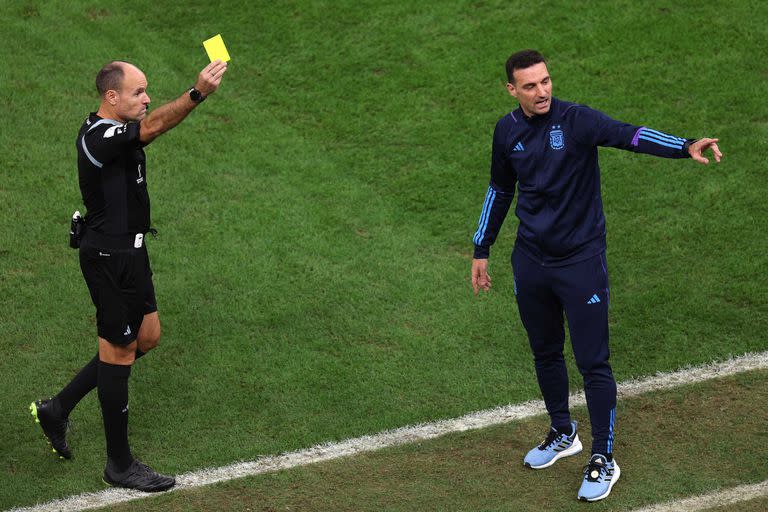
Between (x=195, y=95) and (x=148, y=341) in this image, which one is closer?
(x=195, y=95)

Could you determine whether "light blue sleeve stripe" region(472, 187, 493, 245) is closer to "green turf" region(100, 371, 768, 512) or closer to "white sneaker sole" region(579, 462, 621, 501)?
"green turf" region(100, 371, 768, 512)

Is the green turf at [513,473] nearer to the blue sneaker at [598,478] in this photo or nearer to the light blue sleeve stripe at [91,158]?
the blue sneaker at [598,478]

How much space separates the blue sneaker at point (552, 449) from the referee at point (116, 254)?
6.65ft

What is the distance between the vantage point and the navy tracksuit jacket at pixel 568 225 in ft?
19.7

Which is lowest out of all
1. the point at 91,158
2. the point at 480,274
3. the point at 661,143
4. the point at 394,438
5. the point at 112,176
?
the point at 394,438

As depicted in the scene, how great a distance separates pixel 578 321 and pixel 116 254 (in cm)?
251

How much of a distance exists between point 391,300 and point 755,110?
3892mm

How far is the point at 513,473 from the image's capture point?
6.52 meters

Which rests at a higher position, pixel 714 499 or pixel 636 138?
pixel 636 138

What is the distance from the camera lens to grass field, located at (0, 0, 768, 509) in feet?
24.2

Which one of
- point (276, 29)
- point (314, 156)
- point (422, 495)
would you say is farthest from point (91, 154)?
point (276, 29)

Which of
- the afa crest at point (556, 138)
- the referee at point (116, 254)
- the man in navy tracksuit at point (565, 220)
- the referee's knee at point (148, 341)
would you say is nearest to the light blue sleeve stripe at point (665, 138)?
the man in navy tracksuit at point (565, 220)

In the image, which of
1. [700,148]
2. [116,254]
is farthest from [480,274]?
[116,254]

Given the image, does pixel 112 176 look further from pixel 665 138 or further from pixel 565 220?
pixel 665 138
